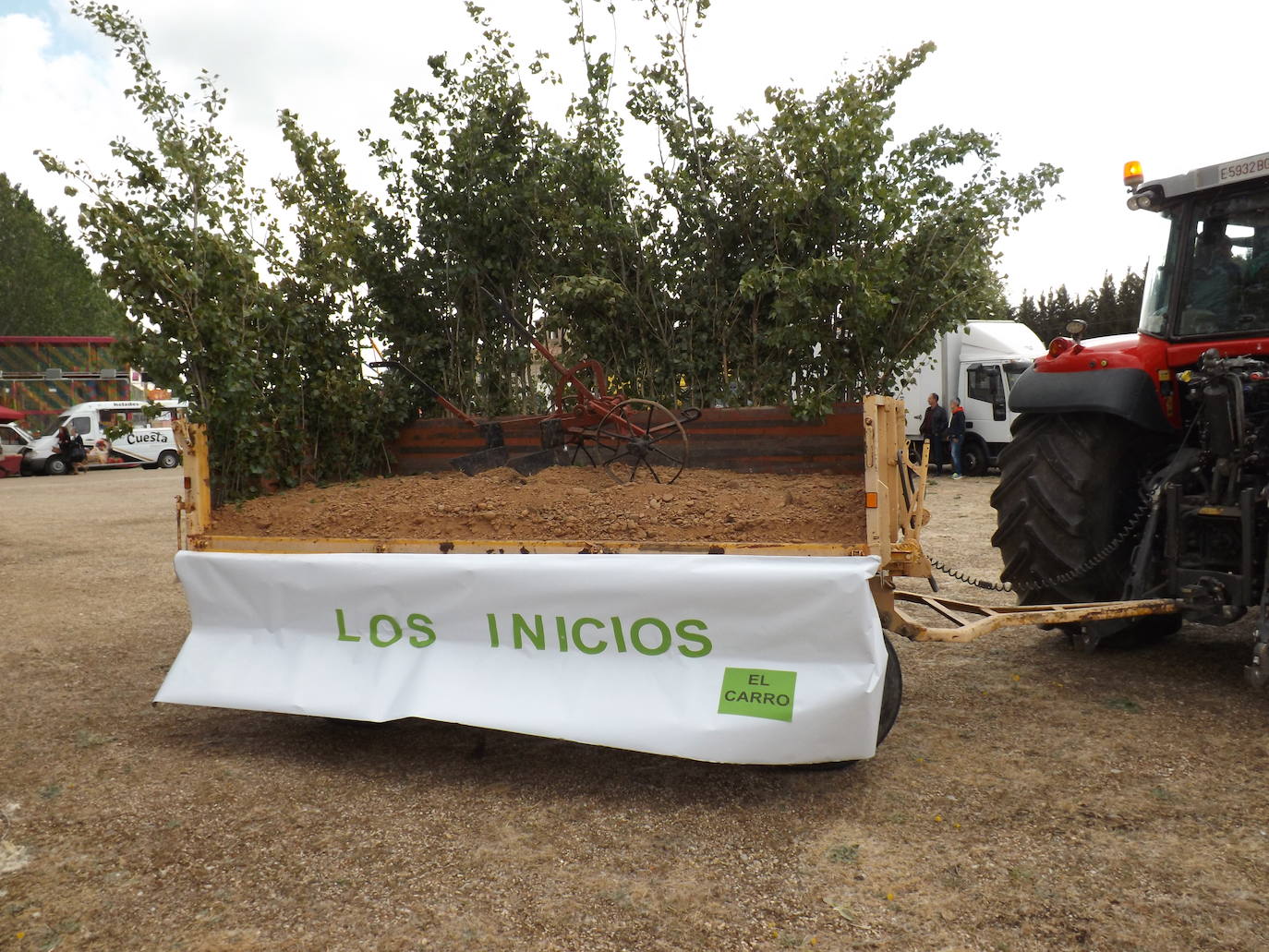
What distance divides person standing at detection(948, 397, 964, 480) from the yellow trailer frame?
12.0 m

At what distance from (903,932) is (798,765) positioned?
102 centimetres

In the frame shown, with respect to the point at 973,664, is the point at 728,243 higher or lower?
higher

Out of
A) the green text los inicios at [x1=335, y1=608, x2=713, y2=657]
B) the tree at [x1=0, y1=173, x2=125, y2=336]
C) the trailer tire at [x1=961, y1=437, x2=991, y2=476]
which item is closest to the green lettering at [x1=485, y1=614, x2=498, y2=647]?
the green text los inicios at [x1=335, y1=608, x2=713, y2=657]

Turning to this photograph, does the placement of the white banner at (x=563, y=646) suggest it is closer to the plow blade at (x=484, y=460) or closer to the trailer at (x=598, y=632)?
the trailer at (x=598, y=632)

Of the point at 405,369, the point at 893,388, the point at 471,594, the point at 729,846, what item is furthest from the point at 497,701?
the point at 893,388

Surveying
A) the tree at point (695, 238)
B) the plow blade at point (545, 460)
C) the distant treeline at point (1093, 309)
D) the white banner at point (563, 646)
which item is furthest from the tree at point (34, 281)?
the white banner at point (563, 646)

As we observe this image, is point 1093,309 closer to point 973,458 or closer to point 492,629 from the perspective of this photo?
point 973,458

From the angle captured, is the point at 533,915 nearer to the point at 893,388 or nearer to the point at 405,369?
the point at 405,369

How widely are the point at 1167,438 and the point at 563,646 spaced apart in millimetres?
3034

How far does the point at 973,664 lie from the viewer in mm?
5102

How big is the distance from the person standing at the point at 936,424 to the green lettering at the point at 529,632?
12.4 meters

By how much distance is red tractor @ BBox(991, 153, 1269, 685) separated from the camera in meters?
4.21

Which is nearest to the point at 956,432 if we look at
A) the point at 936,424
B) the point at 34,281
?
the point at 936,424

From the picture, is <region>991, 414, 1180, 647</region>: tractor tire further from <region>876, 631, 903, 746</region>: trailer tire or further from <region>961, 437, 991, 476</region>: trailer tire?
<region>961, 437, 991, 476</region>: trailer tire
